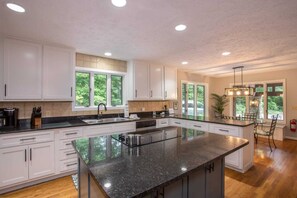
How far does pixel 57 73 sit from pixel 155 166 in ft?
8.89

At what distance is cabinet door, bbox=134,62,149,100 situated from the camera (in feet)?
13.0

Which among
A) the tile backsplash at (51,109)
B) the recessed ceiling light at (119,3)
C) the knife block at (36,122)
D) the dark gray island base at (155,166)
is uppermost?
the recessed ceiling light at (119,3)

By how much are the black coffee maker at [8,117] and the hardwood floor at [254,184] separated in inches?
41.2

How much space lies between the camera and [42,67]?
2.77 meters

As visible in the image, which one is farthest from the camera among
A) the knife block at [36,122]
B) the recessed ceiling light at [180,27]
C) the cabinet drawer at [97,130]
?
the cabinet drawer at [97,130]

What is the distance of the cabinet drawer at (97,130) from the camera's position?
2.93 meters

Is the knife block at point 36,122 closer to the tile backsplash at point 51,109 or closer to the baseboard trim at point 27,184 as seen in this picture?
the tile backsplash at point 51,109

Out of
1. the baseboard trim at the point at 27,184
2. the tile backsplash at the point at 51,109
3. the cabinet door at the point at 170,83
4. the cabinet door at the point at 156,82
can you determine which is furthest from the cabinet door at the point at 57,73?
the cabinet door at the point at 170,83

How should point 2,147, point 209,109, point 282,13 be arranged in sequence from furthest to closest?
1. point 209,109
2. point 2,147
3. point 282,13

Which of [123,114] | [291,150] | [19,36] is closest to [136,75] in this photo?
[123,114]

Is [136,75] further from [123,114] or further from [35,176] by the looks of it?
[35,176]

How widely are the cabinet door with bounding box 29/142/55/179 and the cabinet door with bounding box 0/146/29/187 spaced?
7 cm

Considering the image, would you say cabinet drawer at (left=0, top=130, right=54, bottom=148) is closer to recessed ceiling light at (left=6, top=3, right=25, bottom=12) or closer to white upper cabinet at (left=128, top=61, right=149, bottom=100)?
recessed ceiling light at (left=6, top=3, right=25, bottom=12)

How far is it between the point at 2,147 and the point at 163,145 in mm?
2326
